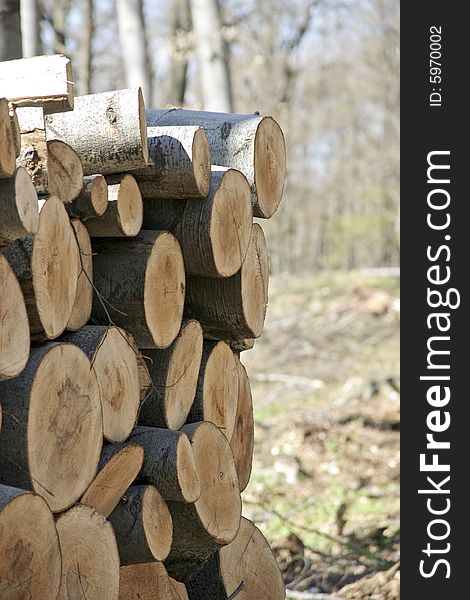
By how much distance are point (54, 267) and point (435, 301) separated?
214 cm

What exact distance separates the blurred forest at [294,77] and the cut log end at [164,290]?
5.52 ft

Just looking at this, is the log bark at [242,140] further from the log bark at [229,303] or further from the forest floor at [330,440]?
the forest floor at [330,440]

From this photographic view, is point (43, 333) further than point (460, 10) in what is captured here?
No

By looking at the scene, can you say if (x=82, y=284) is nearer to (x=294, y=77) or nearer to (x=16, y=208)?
(x=16, y=208)

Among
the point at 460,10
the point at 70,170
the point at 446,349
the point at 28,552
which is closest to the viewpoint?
the point at 28,552

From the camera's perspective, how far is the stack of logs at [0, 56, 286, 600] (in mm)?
2182

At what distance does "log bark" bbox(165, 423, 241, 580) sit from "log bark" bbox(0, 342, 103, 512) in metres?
0.49

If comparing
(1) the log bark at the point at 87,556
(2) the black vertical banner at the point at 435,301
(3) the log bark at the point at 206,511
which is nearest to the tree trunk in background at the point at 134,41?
(2) the black vertical banner at the point at 435,301

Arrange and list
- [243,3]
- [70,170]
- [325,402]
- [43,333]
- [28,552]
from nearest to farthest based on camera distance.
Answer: [28,552] → [43,333] → [70,170] → [325,402] → [243,3]

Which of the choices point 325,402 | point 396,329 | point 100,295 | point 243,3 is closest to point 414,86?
point 100,295

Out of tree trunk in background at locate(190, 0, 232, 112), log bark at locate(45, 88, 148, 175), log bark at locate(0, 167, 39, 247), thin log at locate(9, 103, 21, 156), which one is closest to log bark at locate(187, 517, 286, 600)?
log bark at locate(45, 88, 148, 175)

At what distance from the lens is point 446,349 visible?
3951mm

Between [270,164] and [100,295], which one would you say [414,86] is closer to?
[270,164]

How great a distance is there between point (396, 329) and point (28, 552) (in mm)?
8208
